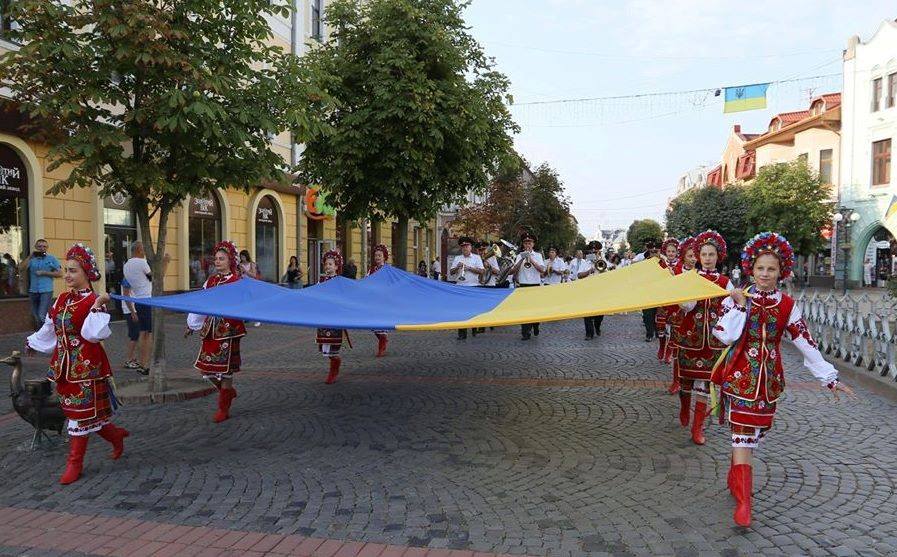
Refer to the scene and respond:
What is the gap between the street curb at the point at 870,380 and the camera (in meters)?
7.19

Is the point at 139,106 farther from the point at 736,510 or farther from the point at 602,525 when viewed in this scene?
the point at 736,510

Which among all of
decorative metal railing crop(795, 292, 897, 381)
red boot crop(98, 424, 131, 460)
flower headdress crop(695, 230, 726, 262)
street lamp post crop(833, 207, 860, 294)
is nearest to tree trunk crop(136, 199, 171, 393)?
red boot crop(98, 424, 131, 460)

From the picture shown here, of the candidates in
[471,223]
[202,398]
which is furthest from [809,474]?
[471,223]

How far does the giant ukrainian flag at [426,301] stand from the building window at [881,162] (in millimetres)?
33460

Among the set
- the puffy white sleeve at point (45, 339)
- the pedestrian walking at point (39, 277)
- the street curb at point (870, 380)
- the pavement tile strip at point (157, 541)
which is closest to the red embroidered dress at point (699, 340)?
the pavement tile strip at point (157, 541)

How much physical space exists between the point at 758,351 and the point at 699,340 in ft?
5.04

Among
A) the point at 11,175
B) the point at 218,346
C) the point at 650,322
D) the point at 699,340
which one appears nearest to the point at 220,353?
the point at 218,346

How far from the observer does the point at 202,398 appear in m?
7.18

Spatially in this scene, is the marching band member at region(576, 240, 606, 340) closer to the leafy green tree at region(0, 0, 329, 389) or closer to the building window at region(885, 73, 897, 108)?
the leafy green tree at region(0, 0, 329, 389)

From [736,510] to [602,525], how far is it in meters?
0.81

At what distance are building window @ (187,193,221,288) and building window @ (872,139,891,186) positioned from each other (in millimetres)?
33242

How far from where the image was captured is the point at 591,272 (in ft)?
48.7

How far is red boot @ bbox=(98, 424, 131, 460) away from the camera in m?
4.75

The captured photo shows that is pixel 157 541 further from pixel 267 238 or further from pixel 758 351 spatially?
pixel 267 238
